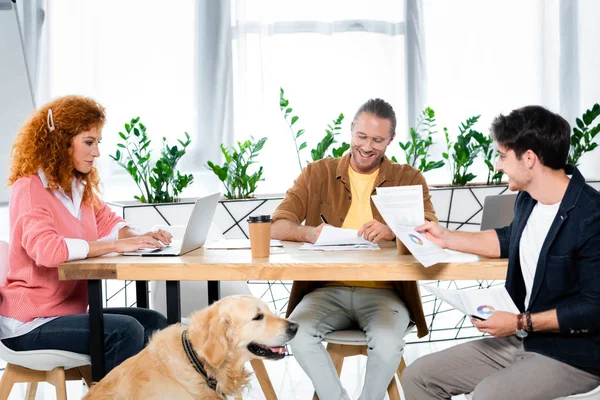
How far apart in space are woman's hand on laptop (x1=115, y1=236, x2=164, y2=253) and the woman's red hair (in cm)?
31

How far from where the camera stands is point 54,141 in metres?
2.54

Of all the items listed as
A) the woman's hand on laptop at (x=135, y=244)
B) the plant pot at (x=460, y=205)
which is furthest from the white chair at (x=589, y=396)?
the plant pot at (x=460, y=205)

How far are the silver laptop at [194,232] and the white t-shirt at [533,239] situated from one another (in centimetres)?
102

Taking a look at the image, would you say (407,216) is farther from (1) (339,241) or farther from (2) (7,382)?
(2) (7,382)

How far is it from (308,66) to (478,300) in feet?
11.4

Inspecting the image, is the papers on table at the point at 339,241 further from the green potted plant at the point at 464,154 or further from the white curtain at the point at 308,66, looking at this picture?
the white curtain at the point at 308,66

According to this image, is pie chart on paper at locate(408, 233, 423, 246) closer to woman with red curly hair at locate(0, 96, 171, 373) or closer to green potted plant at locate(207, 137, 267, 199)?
woman with red curly hair at locate(0, 96, 171, 373)

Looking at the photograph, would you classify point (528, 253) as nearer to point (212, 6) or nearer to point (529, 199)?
point (529, 199)

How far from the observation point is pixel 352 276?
2166 millimetres

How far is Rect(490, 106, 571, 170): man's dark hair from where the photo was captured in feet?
6.51

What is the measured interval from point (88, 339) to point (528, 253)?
55.7 inches

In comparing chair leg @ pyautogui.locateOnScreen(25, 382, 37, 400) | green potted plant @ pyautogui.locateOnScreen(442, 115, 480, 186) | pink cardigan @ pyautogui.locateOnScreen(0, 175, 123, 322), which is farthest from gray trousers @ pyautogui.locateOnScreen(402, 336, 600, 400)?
green potted plant @ pyautogui.locateOnScreen(442, 115, 480, 186)

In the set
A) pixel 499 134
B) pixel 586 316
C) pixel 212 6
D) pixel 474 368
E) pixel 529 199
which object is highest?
pixel 212 6

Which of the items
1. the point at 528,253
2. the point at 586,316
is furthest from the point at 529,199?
the point at 586,316
